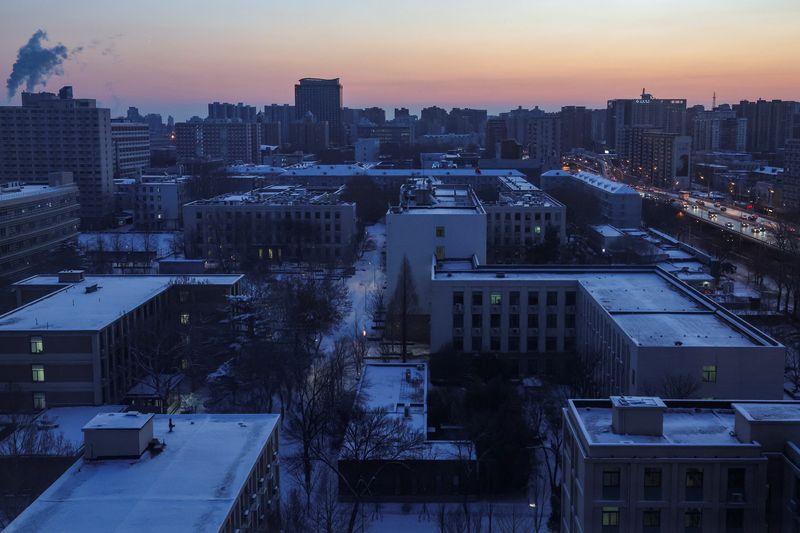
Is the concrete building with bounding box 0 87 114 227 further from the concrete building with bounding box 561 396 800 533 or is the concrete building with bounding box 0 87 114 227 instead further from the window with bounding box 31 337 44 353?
the concrete building with bounding box 561 396 800 533

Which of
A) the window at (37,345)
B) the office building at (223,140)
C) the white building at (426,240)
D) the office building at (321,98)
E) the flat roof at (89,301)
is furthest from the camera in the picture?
the office building at (321,98)

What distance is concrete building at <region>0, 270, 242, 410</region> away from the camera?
50.1 feet

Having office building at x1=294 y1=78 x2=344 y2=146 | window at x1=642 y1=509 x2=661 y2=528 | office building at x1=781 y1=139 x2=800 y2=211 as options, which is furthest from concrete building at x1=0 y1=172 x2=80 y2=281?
office building at x1=294 y1=78 x2=344 y2=146

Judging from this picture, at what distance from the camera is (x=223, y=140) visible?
77.1m

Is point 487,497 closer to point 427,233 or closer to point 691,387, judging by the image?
point 691,387

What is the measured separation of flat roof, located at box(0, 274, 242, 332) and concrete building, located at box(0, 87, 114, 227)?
2472cm

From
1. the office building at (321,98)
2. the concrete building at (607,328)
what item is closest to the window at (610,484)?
the concrete building at (607,328)

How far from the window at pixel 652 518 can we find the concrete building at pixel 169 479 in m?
4.23

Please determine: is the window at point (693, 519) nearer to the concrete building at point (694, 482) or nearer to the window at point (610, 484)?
the concrete building at point (694, 482)

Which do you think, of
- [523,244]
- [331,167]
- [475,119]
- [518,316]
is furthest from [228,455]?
[475,119]

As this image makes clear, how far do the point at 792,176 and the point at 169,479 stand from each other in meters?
44.4

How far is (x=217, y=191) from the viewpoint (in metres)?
47.3

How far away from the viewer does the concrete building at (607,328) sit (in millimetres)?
13016

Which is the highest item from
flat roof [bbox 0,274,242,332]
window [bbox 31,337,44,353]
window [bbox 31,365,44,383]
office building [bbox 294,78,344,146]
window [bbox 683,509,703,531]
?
office building [bbox 294,78,344,146]
